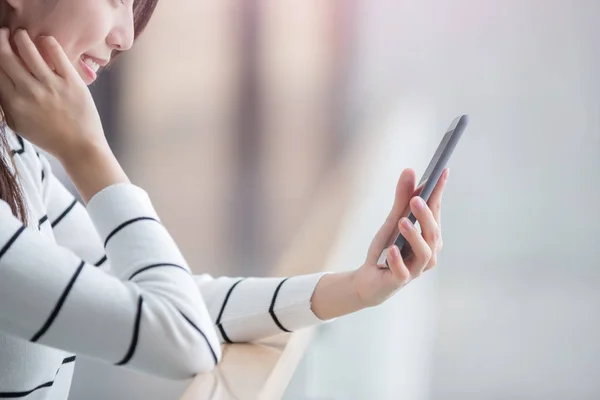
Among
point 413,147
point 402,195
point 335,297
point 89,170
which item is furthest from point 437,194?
point 413,147

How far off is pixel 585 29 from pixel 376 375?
78cm

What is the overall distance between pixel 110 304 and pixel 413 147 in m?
1.11

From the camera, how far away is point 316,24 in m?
1.59

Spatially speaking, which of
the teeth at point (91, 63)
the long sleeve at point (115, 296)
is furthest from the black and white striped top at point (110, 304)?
the teeth at point (91, 63)

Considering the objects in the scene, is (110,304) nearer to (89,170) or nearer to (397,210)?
(89,170)

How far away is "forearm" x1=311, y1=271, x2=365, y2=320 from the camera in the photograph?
2.29 ft

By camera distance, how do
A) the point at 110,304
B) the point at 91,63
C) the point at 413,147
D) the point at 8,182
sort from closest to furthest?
the point at 110,304
the point at 8,182
the point at 91,63
the point at 413,147

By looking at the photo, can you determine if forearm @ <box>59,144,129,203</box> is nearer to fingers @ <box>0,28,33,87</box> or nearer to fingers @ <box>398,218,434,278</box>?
fingers @ <box>0,28,33,87</box>

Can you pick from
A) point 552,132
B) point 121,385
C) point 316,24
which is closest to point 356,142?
point 316,24

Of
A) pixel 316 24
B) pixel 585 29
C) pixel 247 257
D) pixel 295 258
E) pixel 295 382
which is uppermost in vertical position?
pixel 585 29

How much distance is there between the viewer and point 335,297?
0.72m

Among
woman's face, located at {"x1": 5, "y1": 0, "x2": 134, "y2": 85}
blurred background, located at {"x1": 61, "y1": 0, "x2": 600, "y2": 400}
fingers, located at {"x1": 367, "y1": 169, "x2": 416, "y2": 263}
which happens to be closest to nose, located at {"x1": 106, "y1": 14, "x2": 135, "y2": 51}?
woman's face, located at {"x1": 5, "y1": 0, "x2": 134, "y2": 85}

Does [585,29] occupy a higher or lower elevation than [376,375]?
higher

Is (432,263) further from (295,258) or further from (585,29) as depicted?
(585,29)
